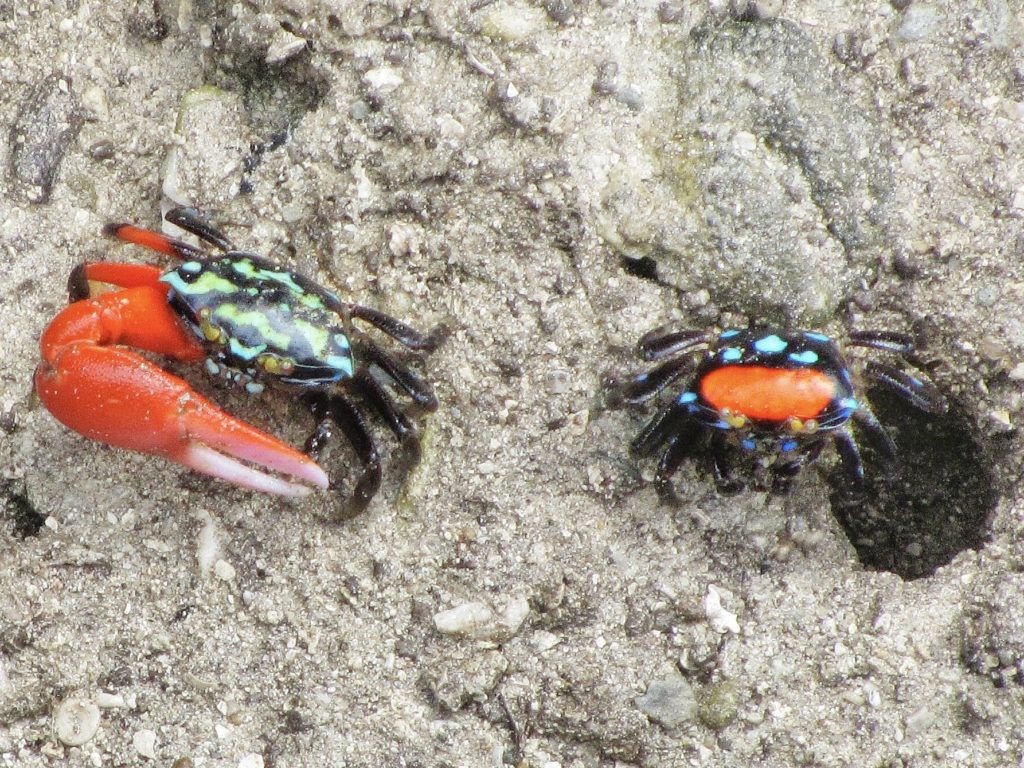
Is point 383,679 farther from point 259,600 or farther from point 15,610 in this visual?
point 15,610

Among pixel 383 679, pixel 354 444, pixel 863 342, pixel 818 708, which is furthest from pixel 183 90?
pixel 818 708

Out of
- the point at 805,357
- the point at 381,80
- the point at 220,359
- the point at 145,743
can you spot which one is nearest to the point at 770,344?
the point at 805,357

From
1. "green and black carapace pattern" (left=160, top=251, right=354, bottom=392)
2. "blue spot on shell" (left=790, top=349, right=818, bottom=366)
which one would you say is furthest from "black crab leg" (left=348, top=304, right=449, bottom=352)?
"blue spot on shell" (left=790, top=349, right=818, bottom=366)

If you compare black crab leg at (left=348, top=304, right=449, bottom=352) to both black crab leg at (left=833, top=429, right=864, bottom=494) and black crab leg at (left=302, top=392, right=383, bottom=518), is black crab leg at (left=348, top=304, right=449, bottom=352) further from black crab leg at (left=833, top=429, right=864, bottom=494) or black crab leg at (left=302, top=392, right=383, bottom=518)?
black crab leg at (left=833, top=429, right=864, bottom=494)

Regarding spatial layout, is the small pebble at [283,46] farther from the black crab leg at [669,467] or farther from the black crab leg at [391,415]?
the black crab leg at [669,467]

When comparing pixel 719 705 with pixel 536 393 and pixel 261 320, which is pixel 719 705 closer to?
pixel 536 393

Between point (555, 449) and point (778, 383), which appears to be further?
point (555, 449)
